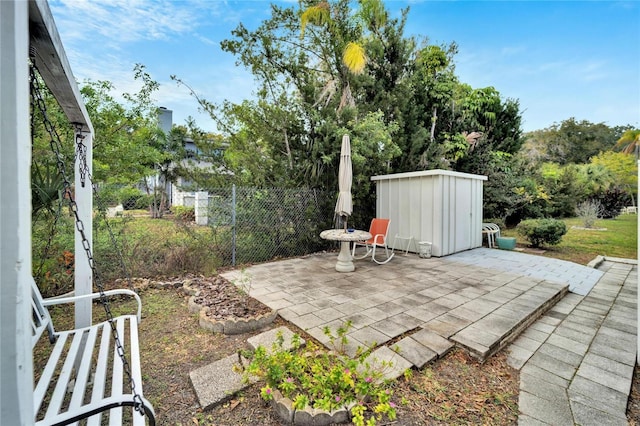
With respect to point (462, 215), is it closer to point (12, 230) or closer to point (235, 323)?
point (235, 323)

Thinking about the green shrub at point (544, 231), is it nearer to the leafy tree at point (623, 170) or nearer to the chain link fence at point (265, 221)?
the chain link fence at point (265, 221)

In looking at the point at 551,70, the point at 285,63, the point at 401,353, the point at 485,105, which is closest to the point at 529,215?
the point at 485,105

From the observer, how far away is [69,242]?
160 inches

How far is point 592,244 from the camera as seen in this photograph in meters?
8.36

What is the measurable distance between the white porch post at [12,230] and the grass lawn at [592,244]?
27.8ft

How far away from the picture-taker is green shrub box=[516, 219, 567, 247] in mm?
7262

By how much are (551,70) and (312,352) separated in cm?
1455

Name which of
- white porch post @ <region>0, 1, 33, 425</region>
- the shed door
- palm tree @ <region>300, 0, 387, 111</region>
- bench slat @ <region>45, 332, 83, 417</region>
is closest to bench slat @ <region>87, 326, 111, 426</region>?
bench slat @ <region>45, 332, 83, 417</region>

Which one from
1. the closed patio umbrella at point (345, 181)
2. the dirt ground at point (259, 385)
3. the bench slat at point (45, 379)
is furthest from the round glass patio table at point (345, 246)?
the bench slat at point (45, 379)

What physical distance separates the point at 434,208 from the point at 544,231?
353 centimetres

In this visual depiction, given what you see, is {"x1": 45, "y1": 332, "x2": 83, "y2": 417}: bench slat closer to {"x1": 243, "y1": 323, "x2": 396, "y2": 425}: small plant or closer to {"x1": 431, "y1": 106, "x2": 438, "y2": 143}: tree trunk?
{"x1": 243, "y1": 323, "x2": 396, "y2": 425}: small plant

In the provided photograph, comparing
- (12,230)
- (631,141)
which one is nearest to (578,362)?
(12,230)

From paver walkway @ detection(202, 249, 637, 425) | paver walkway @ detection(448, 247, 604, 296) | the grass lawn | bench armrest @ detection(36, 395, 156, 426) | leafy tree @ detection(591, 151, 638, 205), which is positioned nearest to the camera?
bench armrest @ detection(36, 395, 156, 426)

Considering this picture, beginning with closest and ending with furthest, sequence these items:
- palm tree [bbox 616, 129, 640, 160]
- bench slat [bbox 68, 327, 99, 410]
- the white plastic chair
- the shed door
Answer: bench slat [bbox 68, 327, 99, 410]
the shed door
the white plastic chair
palm tree [bbox 616, 129, 640, 160]
